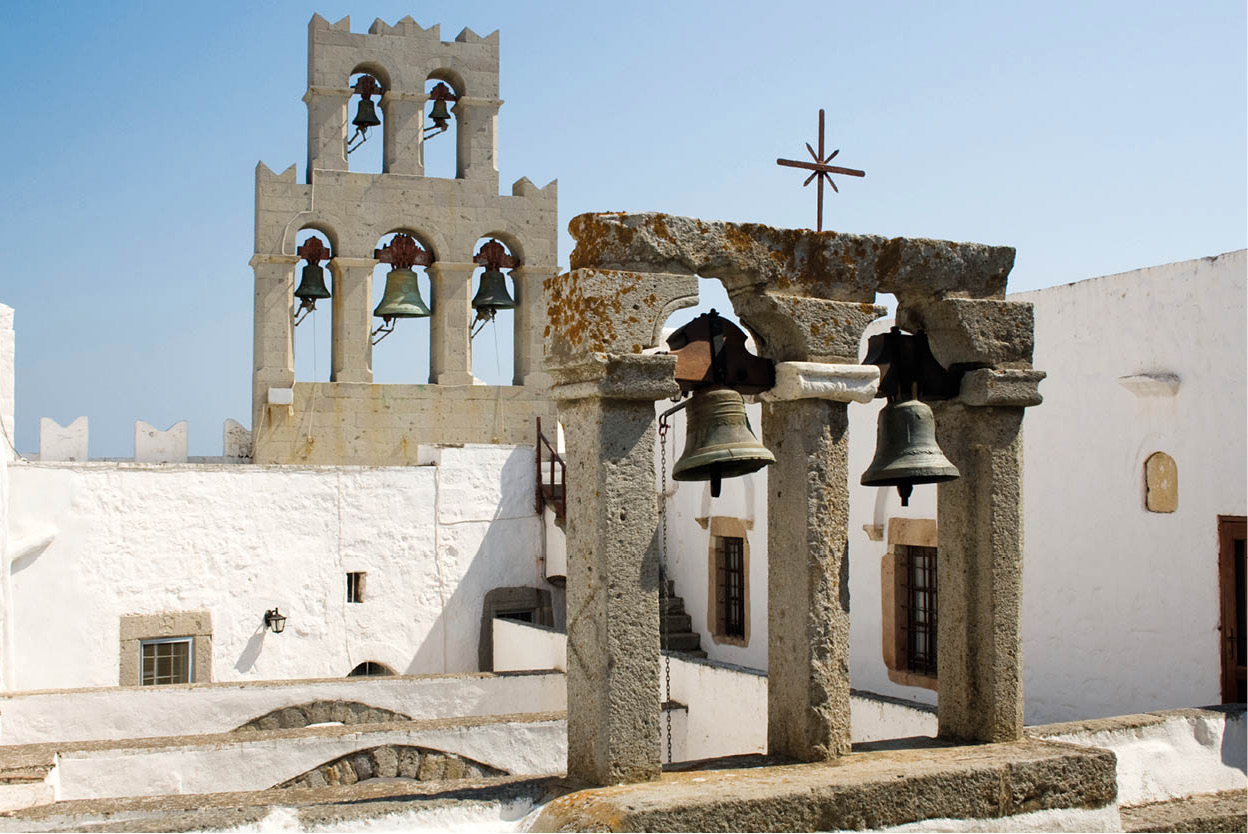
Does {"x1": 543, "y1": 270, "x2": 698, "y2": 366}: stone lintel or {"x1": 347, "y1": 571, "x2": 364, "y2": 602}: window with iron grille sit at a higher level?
{"x1": 543, "y1": 270, "x2": 698, "y2": 366}: stone lintel

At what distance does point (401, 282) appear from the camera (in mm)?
13203

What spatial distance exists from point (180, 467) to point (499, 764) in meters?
5.01

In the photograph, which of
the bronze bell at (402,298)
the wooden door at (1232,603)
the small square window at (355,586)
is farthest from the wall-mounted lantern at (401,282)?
the wooden door at (1232,603)

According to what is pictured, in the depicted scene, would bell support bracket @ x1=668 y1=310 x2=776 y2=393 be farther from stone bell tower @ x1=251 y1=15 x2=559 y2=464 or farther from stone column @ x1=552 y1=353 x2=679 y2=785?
stone bell tower @ x1=251 y1=15 x2=559 y2=464

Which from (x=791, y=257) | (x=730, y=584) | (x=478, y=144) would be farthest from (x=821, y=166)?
(x=478, y=144)

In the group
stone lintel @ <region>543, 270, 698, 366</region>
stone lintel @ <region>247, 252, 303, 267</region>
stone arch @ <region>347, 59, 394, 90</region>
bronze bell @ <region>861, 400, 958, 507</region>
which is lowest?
bronze bell @ <region>861, 400, 958, 507</region>

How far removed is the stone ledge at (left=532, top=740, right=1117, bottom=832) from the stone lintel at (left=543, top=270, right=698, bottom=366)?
1425mm

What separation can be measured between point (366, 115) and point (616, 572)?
403 inches

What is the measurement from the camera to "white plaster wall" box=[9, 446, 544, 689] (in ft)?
35.8

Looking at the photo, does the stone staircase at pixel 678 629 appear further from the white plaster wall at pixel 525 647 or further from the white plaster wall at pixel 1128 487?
the white plaster wall at pixel 1128 487

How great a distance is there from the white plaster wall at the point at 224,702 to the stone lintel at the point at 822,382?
234 inches

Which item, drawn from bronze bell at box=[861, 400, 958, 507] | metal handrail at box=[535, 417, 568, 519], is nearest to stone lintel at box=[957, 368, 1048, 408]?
bronze bell at box=[861, 400, 958, 507]

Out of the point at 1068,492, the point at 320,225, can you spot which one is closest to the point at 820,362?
the point at 1068,492

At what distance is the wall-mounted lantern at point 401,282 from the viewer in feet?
42.6
